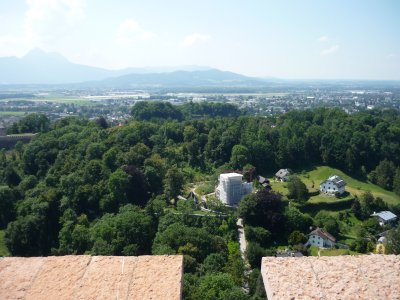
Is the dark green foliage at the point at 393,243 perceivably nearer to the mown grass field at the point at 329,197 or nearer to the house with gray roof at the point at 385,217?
the house with gray roof at the point at 385,217

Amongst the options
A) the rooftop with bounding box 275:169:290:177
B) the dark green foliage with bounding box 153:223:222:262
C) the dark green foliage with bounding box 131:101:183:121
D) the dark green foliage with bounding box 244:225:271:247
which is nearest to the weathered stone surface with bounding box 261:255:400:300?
the dark green foliage with bounding box 153:223:222:262

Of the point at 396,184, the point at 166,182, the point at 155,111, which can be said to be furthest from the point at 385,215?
the point at 155,111

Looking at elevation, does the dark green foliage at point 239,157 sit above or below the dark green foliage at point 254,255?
above

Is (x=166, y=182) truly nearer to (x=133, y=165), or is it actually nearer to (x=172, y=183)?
(x=172, y=183)

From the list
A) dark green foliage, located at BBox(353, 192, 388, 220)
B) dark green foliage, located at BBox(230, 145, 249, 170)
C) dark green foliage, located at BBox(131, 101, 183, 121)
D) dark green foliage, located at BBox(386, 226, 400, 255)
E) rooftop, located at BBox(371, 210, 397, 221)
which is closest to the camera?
dark green foliage, located at BBox(386, 226, 400, 255)

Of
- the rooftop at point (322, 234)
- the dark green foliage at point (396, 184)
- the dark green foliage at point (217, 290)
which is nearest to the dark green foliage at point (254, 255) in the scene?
the rooftop at point (322, 234)

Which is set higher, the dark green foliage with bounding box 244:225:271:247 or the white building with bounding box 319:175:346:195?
the white building with bounding box 319:175:346:195

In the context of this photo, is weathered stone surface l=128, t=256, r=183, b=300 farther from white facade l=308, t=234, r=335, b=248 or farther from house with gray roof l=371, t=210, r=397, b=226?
house with gray roof l=371, t=210, r=397, b=226

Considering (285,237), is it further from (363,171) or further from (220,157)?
(363,171)
